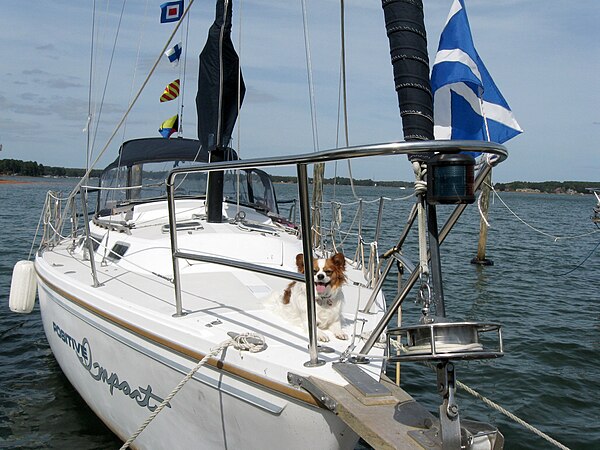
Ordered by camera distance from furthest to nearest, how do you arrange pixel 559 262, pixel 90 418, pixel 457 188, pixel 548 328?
pixel 559 262 < pixel 548 328 < pixel 90 418 < pixel 457 188

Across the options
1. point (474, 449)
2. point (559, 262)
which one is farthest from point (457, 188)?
point (559, 262)

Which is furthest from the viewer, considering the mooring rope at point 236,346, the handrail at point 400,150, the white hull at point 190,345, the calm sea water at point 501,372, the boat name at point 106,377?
the calm sea water at point 501,372

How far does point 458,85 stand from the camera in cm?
649

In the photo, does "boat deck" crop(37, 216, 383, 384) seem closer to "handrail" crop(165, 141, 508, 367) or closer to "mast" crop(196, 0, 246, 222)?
"handrail" crop(165, 141, 508, 367)

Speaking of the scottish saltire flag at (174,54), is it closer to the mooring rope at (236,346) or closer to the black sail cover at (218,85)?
the black sail cover at (218,85)

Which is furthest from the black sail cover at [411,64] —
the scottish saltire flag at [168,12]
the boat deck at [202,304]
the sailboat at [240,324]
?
the scottish saltire flag at [168,12]

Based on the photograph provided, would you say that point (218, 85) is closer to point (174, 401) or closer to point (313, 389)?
point (174, 401)

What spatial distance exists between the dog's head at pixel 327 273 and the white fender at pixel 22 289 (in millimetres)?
4226

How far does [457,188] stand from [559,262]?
1515 centimetres

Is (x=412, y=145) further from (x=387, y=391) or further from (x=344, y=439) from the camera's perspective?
(x=344, y=439)

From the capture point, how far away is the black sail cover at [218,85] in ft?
20.1

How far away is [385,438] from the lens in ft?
7.73

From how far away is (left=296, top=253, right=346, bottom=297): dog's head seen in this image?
349 centimetres

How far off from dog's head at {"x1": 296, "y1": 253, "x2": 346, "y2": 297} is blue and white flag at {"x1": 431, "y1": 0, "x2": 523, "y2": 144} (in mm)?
3195
